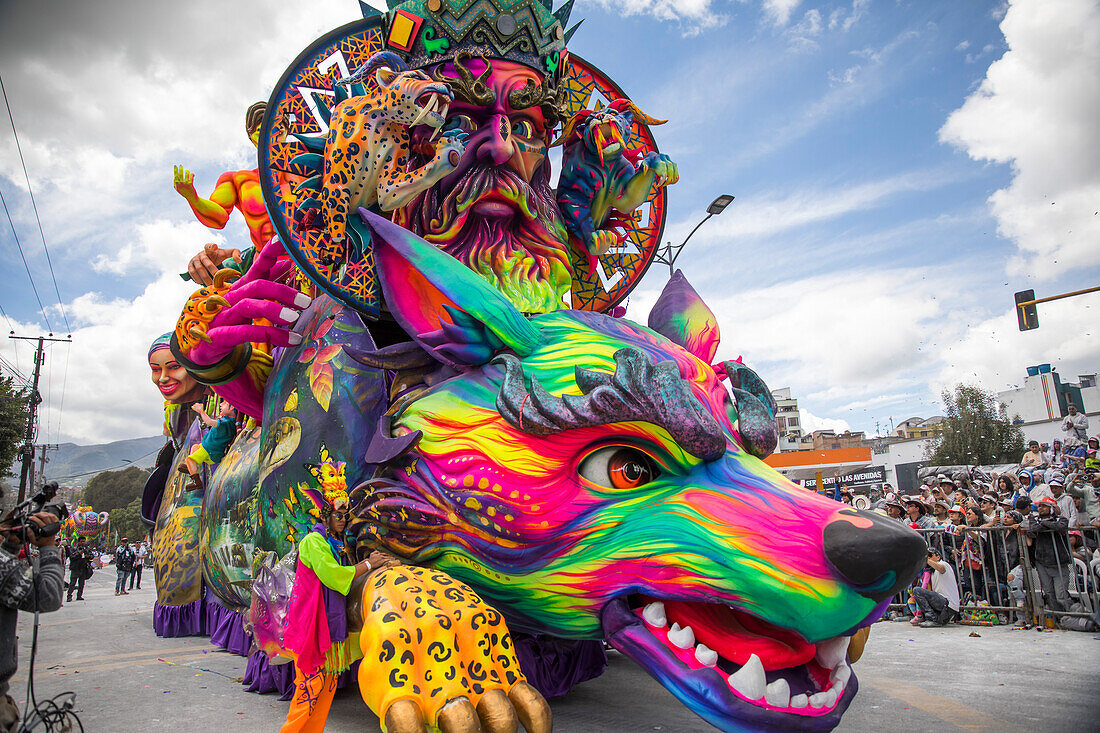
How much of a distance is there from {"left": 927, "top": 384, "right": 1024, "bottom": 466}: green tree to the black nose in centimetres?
3509

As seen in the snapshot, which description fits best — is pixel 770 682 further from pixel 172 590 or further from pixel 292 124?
pixel 172 590

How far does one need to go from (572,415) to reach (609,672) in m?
3.11

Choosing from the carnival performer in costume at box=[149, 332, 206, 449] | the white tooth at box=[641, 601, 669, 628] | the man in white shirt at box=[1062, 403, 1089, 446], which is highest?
the carnival performer in costume at box=[149, 332, 206, 449]

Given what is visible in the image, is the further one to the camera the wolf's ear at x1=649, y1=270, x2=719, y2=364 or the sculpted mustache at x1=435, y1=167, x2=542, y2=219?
the sculpted mustache at x1=435, y1=167, x2=542, y2=219

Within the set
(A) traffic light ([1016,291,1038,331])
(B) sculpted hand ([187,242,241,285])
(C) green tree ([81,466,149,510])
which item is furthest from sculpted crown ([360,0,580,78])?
(C) green tree ([81,466,149,510])

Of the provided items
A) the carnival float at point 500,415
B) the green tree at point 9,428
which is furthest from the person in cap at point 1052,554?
the green tree at point 9,428

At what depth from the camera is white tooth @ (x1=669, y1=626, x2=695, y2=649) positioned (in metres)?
2.23

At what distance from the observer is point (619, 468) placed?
8.40 ft

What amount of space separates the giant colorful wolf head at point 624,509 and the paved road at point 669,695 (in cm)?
130

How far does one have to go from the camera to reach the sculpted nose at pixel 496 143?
349 centimetres

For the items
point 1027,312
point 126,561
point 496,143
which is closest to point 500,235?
point 496,143

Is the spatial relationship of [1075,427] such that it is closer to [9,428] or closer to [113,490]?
[9,428]

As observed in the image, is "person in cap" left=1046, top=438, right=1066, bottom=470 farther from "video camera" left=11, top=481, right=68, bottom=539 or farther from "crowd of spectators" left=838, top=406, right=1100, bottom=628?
"video camera" left=11, top=481, right=68, bottom=539

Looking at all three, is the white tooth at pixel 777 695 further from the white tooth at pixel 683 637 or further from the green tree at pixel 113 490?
the green tree at pixel 113 490
